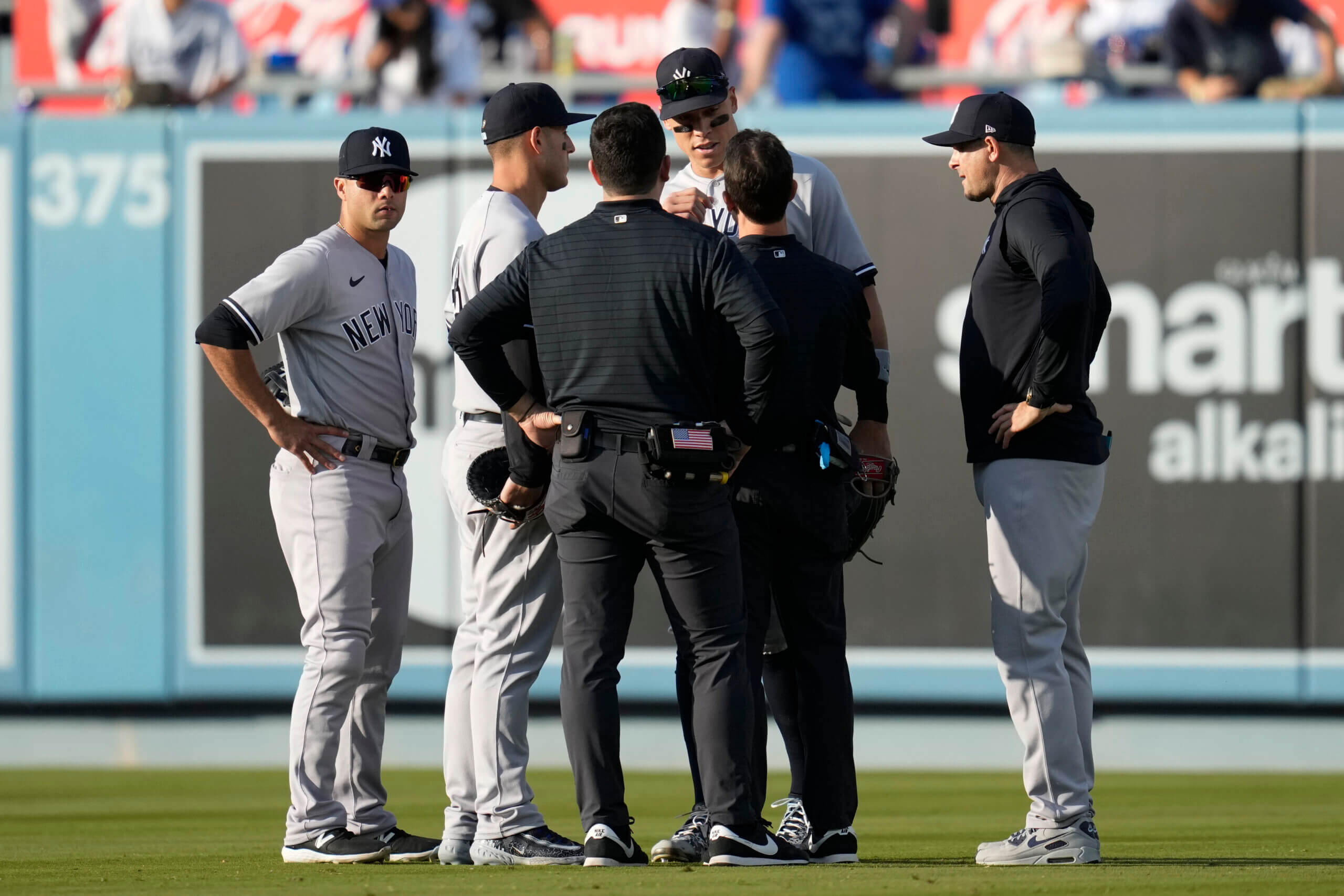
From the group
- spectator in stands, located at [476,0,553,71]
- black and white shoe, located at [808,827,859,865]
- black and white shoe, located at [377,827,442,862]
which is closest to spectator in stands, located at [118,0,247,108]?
spectator in stands, located at [476,0,553,71]

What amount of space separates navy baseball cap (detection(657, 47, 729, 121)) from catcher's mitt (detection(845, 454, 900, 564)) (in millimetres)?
1057

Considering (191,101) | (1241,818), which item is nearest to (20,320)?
(191,101)

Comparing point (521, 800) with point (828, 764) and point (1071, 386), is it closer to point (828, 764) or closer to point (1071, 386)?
point (828, 764)

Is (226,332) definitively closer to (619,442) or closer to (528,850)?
(619,442)

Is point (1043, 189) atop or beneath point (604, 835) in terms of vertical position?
atop

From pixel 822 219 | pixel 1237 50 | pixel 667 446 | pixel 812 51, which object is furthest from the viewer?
pixel 812 51

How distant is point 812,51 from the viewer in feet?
26.8

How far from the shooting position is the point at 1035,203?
13.6ft

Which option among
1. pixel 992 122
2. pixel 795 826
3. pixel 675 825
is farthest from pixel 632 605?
pixel 675 825

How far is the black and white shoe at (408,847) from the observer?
14.3 feet

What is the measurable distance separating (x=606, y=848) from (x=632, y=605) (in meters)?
0.60

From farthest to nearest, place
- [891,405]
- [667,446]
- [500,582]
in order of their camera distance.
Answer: [891,405]
[500,582]
[667,446]

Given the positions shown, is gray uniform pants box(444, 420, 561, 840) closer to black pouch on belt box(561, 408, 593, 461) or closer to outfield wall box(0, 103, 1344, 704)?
black pouch on belt box(561, 408, 593, 461)

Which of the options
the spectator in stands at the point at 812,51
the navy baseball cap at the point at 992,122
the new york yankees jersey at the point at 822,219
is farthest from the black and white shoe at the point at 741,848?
the spectator in stands at the point at 812,51
